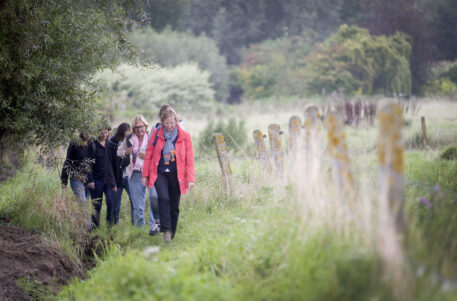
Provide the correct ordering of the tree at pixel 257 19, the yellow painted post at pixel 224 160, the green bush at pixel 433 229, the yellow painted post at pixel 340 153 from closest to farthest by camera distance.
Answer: the green bush at pixel 433 229
the yellow painted post at pixel 340 153
the yellow painted post at pixel 224 160
the tree at pixel 257 19

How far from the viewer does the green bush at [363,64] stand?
34.4 metres

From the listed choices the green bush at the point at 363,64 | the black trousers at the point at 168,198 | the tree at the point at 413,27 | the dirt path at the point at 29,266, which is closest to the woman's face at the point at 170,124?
the black trousers at the point at 168,198

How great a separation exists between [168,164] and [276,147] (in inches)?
69.4

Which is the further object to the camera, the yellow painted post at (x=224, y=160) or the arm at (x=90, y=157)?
the yellow painted post at (x=224, y=160)

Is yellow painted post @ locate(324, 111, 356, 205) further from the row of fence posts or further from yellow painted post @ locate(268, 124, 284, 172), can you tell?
yellow painted post @ locate(268, 124, 284, 172)

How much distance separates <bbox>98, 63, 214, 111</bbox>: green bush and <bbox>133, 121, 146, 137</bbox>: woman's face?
21.3m

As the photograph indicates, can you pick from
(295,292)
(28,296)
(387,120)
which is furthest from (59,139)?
(387,120)

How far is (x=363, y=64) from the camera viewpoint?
36375 mm

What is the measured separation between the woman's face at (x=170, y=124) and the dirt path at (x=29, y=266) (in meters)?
2.51

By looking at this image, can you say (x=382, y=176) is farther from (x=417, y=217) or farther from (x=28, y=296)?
(x=28, y=296)

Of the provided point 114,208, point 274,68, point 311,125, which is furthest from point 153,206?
point 274,68

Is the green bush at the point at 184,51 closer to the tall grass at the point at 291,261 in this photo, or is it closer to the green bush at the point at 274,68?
the green bush at the point at 274,68

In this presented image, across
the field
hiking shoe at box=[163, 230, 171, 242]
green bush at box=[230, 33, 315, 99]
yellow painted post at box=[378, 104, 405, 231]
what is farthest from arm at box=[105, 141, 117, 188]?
green bush at box=[230, 33, 315, 99]

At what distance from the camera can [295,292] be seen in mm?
3844
